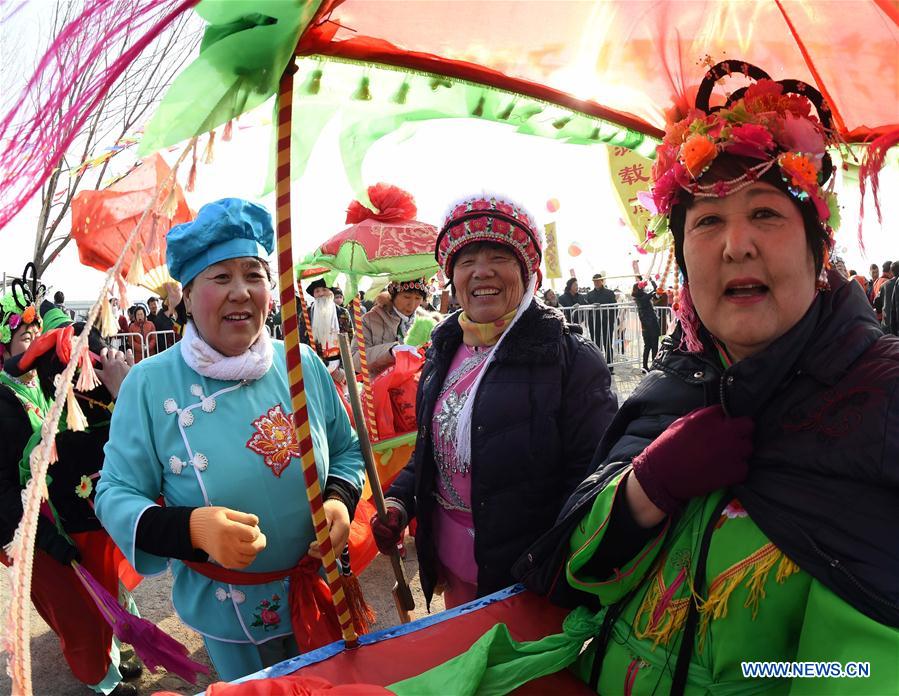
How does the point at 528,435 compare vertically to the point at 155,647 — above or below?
above

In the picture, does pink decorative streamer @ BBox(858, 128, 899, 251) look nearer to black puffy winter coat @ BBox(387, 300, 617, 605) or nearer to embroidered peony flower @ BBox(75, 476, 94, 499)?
black puffy winter coat @ BBox(387, 300, 617, 605)

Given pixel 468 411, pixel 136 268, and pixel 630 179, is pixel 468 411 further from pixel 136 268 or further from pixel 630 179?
pixel 136 268

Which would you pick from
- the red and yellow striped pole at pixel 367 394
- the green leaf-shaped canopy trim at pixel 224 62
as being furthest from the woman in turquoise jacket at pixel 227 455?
the red and yellow striped pole at pixel 367 394

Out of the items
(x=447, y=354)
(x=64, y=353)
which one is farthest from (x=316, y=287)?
(x=447, y=354)

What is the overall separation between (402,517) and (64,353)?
195cm

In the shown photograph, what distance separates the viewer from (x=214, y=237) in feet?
6.59

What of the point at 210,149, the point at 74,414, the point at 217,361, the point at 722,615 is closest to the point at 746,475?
the point at 722,615

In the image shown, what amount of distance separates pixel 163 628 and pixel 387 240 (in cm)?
337

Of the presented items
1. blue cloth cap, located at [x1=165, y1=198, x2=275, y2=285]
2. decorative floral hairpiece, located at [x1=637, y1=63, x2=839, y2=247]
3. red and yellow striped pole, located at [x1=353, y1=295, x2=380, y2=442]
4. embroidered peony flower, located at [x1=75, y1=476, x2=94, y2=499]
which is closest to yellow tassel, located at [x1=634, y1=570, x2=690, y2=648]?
decorative floral hairpiece, located at [x1=637, y1=63, x2=839, y2=247]

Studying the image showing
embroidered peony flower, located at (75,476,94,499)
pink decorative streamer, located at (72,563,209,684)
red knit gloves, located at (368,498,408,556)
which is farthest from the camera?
embroidered peony flower, located at (75,476,94,499)

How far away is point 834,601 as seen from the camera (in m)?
1.01

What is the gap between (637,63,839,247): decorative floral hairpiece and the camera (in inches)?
48.3

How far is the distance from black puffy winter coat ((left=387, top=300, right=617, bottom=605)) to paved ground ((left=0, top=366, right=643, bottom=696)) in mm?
2116

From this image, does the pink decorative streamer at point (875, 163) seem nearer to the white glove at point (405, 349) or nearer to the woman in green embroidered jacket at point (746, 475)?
the woman in green embroidered jacket at point (746, 475)
